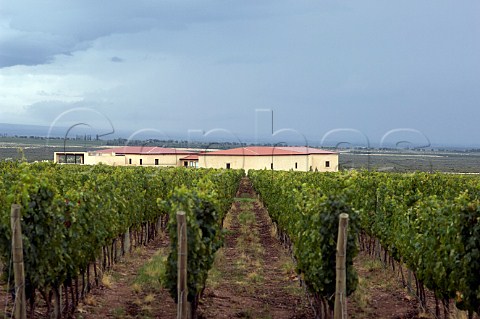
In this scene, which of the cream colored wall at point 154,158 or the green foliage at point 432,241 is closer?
the green foliage at point 432,241

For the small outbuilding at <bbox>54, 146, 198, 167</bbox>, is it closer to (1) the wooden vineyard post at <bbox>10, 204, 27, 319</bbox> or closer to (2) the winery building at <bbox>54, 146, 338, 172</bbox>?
(2) the winery building at <bbox>54, 146, 338, 172</bbox>

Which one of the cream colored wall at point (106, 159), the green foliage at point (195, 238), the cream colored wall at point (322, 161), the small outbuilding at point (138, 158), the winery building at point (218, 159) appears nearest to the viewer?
the green foliage at point (195, 238)

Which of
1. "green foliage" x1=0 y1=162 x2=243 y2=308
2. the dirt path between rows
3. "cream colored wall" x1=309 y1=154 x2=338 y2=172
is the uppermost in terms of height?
"green foliage" x1=0 y1=162 x2=243 y2=308

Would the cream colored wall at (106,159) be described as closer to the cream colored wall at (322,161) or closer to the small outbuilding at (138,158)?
the small outbuilding at (138,158)

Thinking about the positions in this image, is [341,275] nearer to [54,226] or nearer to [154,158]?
[54,226]

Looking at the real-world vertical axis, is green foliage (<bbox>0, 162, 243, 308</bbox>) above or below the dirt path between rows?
above

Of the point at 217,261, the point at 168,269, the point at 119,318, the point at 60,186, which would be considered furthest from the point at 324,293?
the point at 60,186

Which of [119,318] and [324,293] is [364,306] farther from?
[119,318]

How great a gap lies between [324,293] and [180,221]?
2.79 meters

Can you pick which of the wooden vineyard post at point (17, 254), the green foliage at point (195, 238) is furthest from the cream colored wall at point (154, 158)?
the wooden vineyard post at point (17, 254)

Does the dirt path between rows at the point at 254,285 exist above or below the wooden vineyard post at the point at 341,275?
below

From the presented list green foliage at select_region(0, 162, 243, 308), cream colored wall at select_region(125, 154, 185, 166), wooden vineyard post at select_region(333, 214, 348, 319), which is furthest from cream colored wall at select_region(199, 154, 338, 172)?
wooden vineyard post at select_region(333, 214, 348, 319)

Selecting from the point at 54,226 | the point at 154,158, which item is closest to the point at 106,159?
the point at 154,158

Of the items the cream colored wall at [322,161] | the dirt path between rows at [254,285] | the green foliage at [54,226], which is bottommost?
the dirt path between rows at [254,285]
